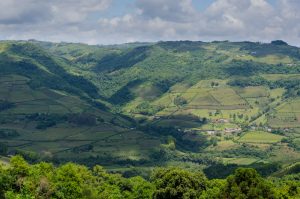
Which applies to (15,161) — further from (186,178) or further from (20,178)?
(186,178)

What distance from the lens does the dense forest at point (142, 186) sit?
8681cm

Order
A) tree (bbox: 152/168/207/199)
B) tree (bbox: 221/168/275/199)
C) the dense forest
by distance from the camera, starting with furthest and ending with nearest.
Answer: tree (bbox: 152/168/207/199) < the dense forest < tree (bbox: 221/168/275/199)

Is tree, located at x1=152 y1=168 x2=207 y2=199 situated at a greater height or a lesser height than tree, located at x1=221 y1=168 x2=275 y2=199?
lesser

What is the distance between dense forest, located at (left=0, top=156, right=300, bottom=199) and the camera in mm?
86812

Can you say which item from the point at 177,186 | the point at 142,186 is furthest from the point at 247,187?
the point at 142,186

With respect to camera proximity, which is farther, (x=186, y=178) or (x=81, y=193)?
(x=186, y=178)

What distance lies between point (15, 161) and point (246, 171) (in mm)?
A: 42676

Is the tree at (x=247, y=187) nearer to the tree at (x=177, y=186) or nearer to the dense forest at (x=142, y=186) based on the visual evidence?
the dense forest at (x=142, y=186)

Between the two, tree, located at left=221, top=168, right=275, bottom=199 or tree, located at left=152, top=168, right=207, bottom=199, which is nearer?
tree, located at left=221, top=168, right=275, bottom=199

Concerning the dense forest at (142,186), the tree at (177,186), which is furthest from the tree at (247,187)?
the tree at (177,186)

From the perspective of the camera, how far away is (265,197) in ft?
284

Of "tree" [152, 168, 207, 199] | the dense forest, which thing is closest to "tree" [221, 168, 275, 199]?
the dense forest

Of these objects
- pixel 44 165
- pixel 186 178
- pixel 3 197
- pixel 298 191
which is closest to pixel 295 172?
pixel 298 191

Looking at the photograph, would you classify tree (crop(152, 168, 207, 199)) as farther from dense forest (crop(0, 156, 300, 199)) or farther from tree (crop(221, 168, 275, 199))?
tree (crop(221, 168, 275, 199))
